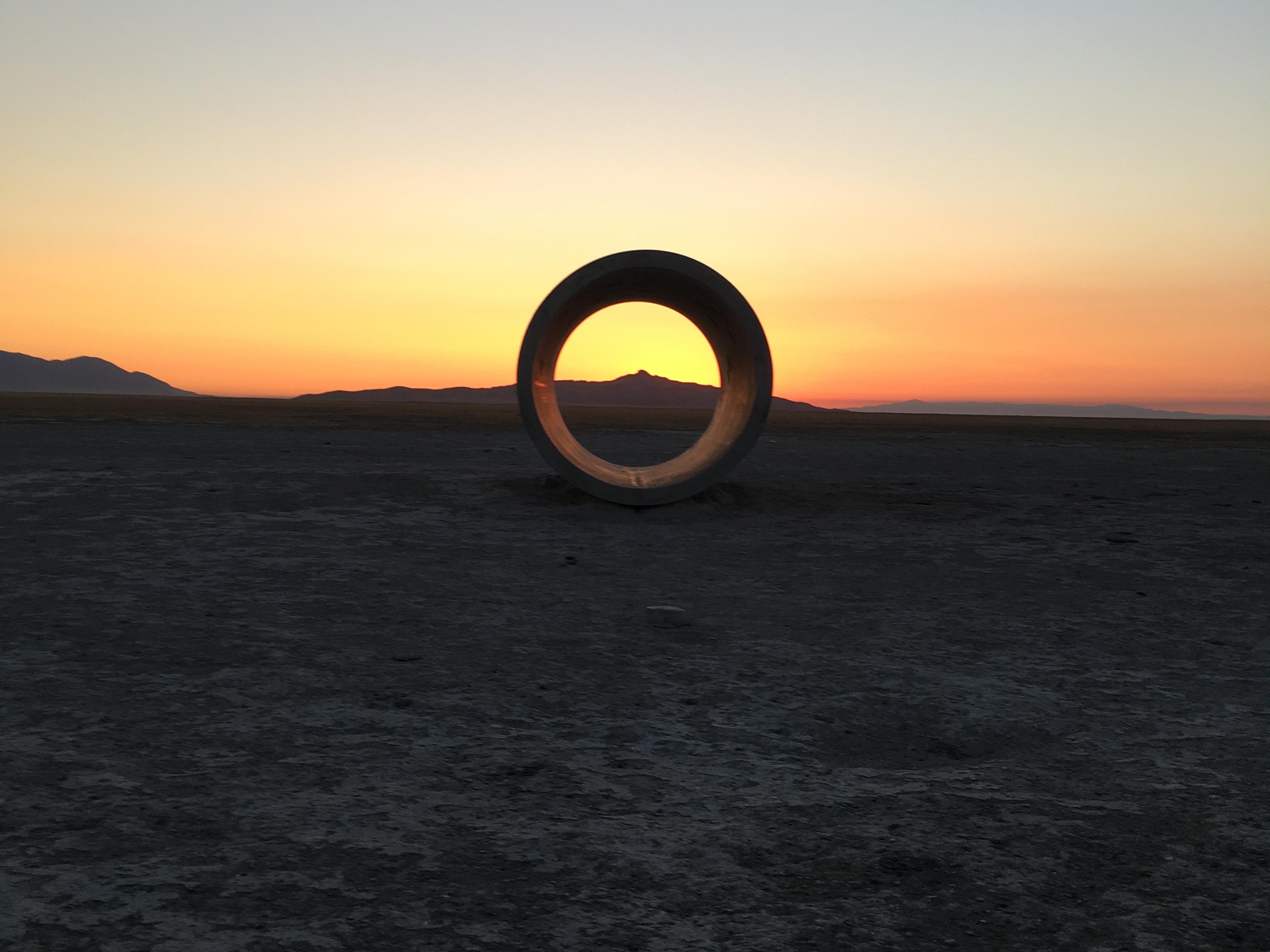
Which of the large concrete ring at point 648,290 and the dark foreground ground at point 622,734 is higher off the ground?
the large concrete ring at point 648,290

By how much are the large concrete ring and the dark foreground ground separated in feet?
2.85

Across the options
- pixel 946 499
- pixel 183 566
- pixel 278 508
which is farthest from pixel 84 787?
pixel 946 499

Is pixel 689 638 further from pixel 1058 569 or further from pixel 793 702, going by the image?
pixel 1058 569

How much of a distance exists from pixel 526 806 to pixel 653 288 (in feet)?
25.5

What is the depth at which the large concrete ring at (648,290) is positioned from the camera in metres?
9.12

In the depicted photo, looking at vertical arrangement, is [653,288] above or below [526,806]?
above

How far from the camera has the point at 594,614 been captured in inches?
219

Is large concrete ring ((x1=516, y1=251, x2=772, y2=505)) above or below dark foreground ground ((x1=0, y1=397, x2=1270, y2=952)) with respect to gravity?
above

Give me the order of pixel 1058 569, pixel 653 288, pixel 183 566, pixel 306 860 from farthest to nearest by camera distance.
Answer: pixel 653 288
pixel 1058 569
pixel 183 566
pixel 306 860

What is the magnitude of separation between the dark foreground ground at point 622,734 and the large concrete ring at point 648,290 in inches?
34.1

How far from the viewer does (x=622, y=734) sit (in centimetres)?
373

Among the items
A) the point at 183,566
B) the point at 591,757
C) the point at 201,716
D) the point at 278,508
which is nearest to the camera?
the point at 591,757

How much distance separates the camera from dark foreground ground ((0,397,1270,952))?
99.2 inches

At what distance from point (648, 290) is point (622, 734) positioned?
23.7 feet
